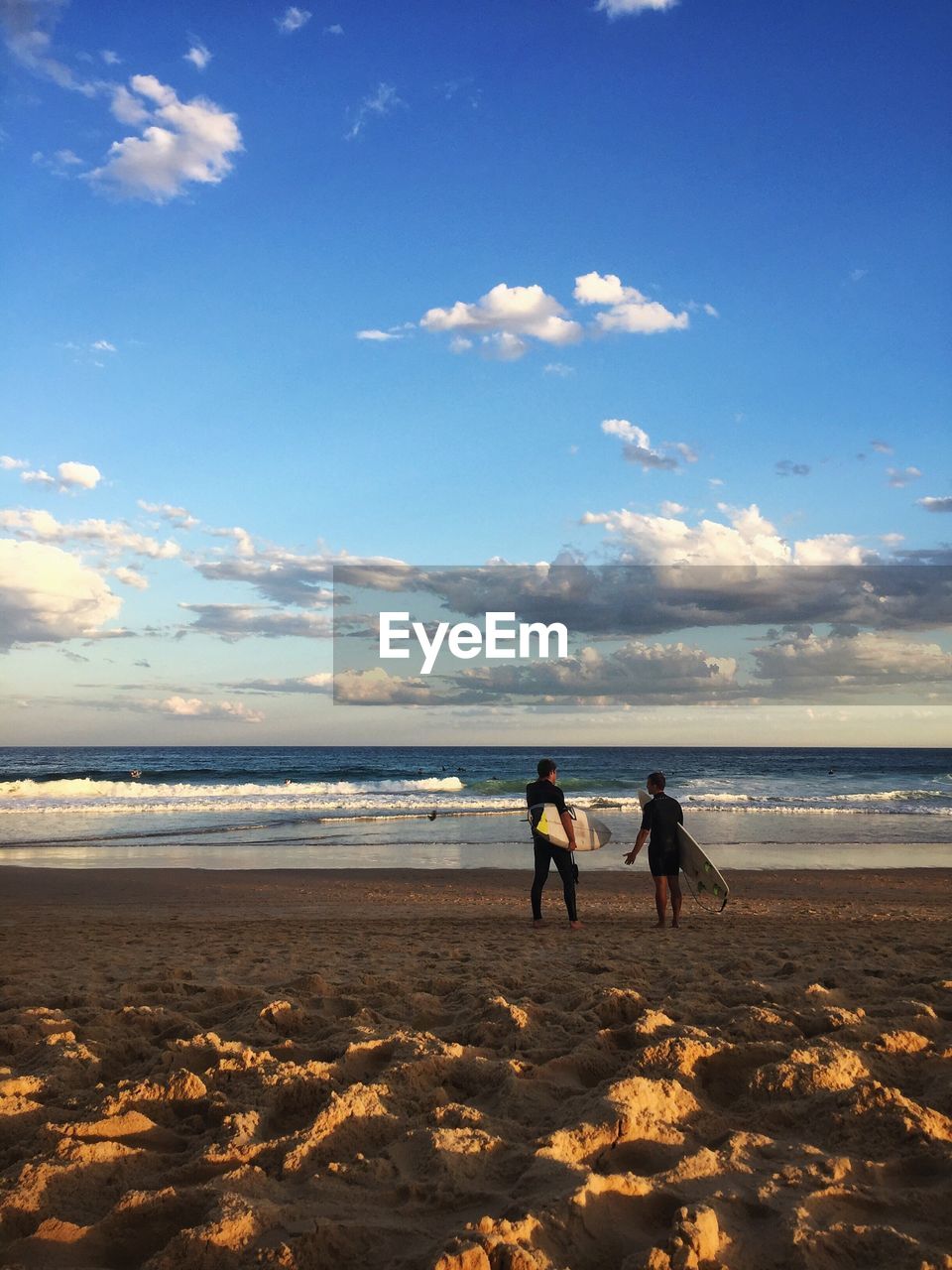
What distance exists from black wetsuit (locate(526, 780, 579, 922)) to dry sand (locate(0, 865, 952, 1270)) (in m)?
2.74

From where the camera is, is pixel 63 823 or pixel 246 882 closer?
pixel 246 882

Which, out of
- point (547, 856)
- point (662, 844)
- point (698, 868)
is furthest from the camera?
point (698, 868)

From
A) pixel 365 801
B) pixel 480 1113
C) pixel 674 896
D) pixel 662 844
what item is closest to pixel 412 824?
pixel 365 801

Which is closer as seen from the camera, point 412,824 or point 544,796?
point 544,796

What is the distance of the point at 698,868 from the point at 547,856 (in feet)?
5.74

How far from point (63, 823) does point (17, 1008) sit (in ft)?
68.2

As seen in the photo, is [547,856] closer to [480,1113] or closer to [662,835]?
[662,835]

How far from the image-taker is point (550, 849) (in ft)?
31.9

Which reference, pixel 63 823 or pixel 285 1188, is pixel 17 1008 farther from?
pixel 63 823

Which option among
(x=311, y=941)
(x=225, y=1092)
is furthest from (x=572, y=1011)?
(x=311, y=941)

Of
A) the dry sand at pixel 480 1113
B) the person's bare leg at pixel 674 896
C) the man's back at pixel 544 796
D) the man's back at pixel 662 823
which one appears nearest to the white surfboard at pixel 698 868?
the man's back at pixel 662 823

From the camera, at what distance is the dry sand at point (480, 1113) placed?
2506 mm

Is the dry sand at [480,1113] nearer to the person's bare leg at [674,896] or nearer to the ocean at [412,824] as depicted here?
the person's bare leg at [674,896]

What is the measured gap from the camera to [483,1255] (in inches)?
92.4
